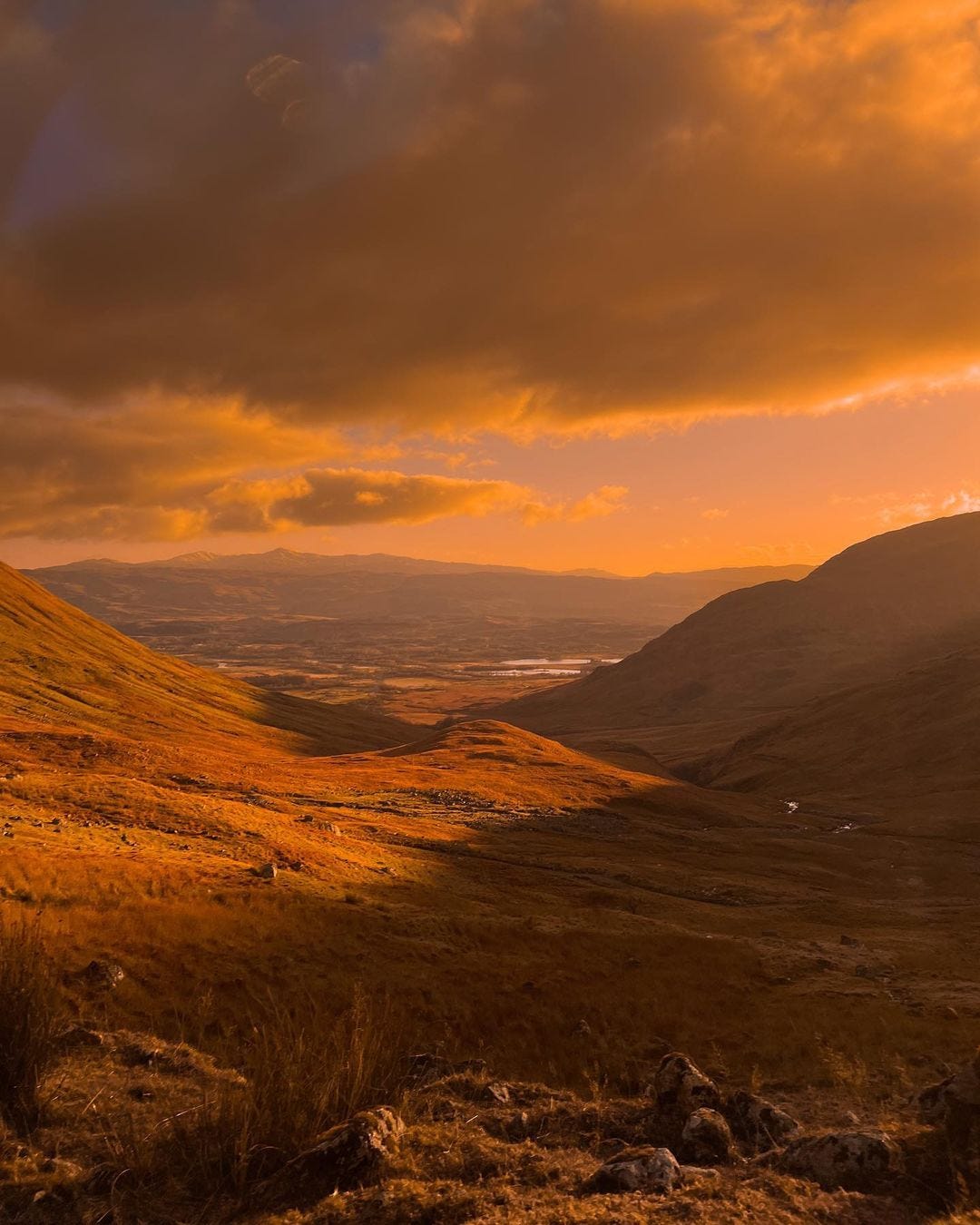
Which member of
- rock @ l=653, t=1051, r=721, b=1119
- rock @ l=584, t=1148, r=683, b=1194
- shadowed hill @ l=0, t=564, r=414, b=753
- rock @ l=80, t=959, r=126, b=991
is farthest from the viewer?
shadowed hill @ l=0, t=564, r=414, b=753

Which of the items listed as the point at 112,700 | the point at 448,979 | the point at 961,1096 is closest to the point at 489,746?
the point at 112,700

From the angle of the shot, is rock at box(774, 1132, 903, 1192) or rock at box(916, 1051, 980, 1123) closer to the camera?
rock at box(774, 1132, 903, 1192)

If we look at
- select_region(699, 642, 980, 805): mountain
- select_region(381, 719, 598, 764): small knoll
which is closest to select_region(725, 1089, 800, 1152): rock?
select_region(381, 719, 598, 764): small knoll

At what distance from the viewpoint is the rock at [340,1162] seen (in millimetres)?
12352

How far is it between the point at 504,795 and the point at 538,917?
52.0m

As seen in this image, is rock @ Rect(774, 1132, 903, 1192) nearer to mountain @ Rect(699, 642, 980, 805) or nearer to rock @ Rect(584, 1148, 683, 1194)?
rock @ Rect(584, 1148, 683, 1194)

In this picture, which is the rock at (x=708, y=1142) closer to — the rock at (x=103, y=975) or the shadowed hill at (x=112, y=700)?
the rock at (x=103, y=975)

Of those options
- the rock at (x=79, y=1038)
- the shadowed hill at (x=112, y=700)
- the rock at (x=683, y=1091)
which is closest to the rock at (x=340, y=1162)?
the rock at (x=683, y=1091)

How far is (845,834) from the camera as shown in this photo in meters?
90.1

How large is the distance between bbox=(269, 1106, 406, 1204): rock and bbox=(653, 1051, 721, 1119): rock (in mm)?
7782

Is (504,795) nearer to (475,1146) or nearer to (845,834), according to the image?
(845,834)

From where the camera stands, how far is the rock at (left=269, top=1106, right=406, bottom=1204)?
1235 centimetres

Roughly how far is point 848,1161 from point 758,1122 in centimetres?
307

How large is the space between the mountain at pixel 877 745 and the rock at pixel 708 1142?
368ft
